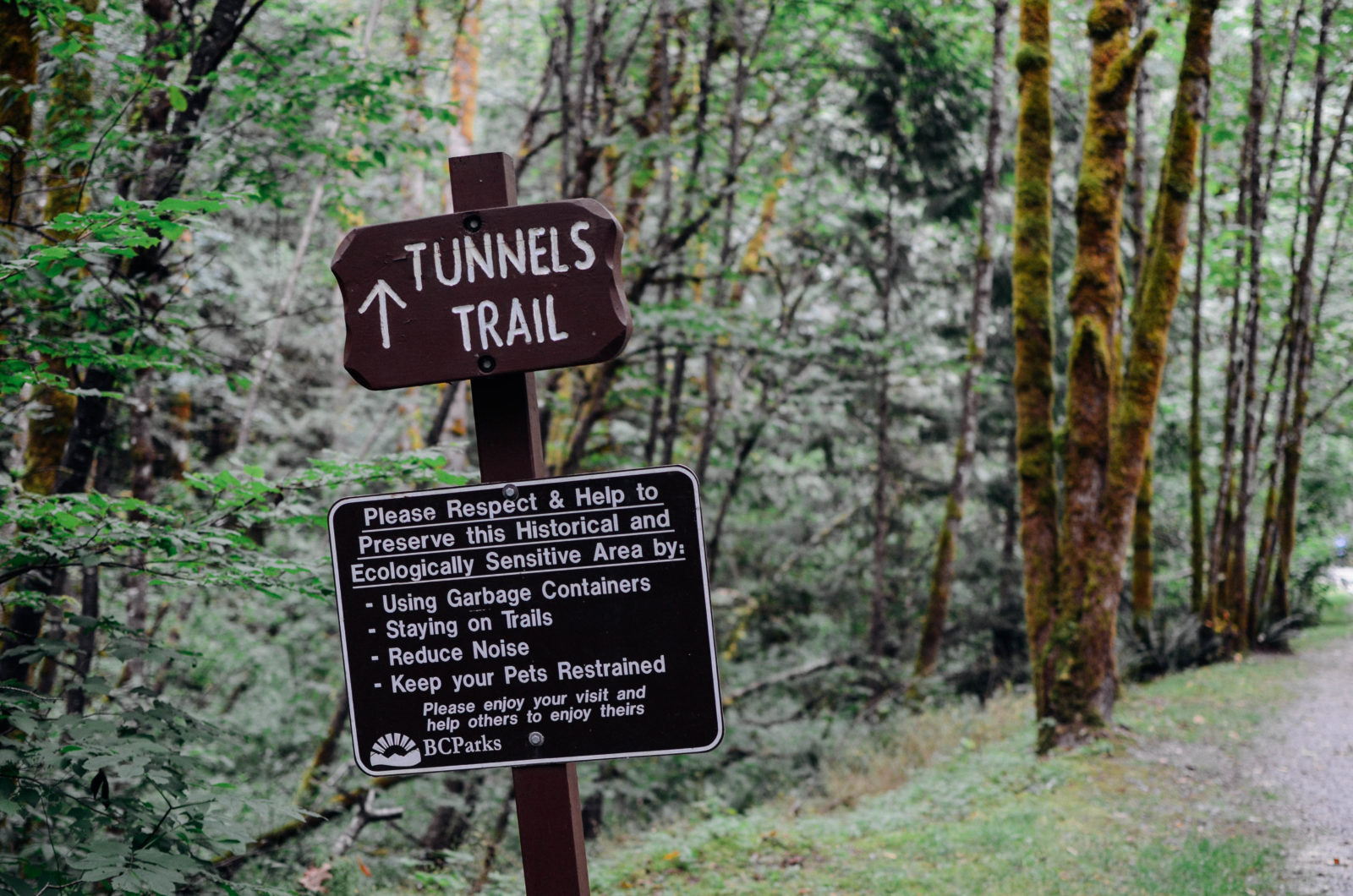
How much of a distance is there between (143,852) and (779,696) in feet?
40.0

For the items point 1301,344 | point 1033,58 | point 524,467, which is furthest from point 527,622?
point 1301,344

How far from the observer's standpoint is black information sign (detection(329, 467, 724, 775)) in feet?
7.77

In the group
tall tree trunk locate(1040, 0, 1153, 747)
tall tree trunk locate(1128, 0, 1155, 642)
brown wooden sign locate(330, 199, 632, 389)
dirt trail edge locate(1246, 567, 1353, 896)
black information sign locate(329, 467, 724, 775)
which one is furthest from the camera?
tall tree trunk locate(1128, 0, 1155, 642)

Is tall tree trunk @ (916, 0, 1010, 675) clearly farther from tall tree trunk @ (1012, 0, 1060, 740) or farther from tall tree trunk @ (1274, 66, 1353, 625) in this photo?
tall tree trunk @ (1274, 66, 1353, 625)

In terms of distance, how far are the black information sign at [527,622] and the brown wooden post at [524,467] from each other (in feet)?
0.28

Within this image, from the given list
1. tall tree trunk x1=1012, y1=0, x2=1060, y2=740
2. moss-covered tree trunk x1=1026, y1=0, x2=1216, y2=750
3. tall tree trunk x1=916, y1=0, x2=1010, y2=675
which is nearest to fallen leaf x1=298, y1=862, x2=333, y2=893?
moss-covered tree trunk x1=1026, y1=0, x2=1216, y2=750

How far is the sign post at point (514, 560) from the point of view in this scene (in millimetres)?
2379

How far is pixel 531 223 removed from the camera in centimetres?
251

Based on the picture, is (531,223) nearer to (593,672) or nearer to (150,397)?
(593,672)

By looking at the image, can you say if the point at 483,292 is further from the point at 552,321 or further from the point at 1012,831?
the point at 1012,831

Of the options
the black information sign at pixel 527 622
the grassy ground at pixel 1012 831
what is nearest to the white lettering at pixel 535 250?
the black information sign at pixel 527 622

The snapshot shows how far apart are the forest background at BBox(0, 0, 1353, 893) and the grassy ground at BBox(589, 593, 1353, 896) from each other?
791 millimetres

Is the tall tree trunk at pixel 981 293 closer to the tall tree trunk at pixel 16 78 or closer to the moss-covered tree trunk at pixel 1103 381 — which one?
the moss-covered tree trunk at pixel 1103 381

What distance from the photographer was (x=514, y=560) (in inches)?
96.2
